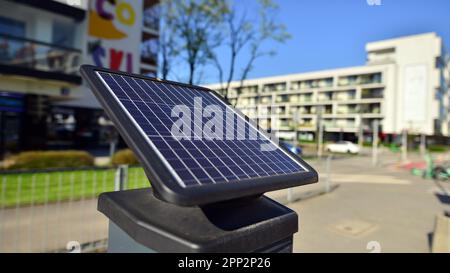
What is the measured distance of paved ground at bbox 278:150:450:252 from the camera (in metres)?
4.92

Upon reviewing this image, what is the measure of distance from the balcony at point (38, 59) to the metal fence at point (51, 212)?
7.64 meters

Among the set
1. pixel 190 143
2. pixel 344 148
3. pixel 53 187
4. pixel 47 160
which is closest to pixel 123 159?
pixel 47 160

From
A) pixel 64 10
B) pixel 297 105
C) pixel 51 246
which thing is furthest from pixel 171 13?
pixel 297 105

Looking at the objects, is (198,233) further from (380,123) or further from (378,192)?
(380,123)

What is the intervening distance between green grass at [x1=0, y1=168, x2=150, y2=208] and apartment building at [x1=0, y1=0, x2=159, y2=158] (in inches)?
309

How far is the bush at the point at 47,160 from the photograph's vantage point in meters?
9.81

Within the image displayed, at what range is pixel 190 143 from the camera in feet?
5.73

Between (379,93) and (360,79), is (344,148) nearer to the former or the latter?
(379,93)

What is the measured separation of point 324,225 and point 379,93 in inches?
Answer: 1854

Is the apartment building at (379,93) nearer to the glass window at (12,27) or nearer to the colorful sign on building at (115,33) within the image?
the colorful sign on building at (115,33)

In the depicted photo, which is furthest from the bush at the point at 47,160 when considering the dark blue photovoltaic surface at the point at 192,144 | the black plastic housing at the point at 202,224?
the black plastic housing at the point at 202,224

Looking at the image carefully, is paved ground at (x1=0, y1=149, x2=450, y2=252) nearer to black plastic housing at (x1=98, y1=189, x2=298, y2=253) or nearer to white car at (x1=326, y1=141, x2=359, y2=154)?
black plastic housing at (x1=98, y1=189, x2=298, y2=253)

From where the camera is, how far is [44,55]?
13.5m

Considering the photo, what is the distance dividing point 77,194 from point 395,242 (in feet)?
20.8
